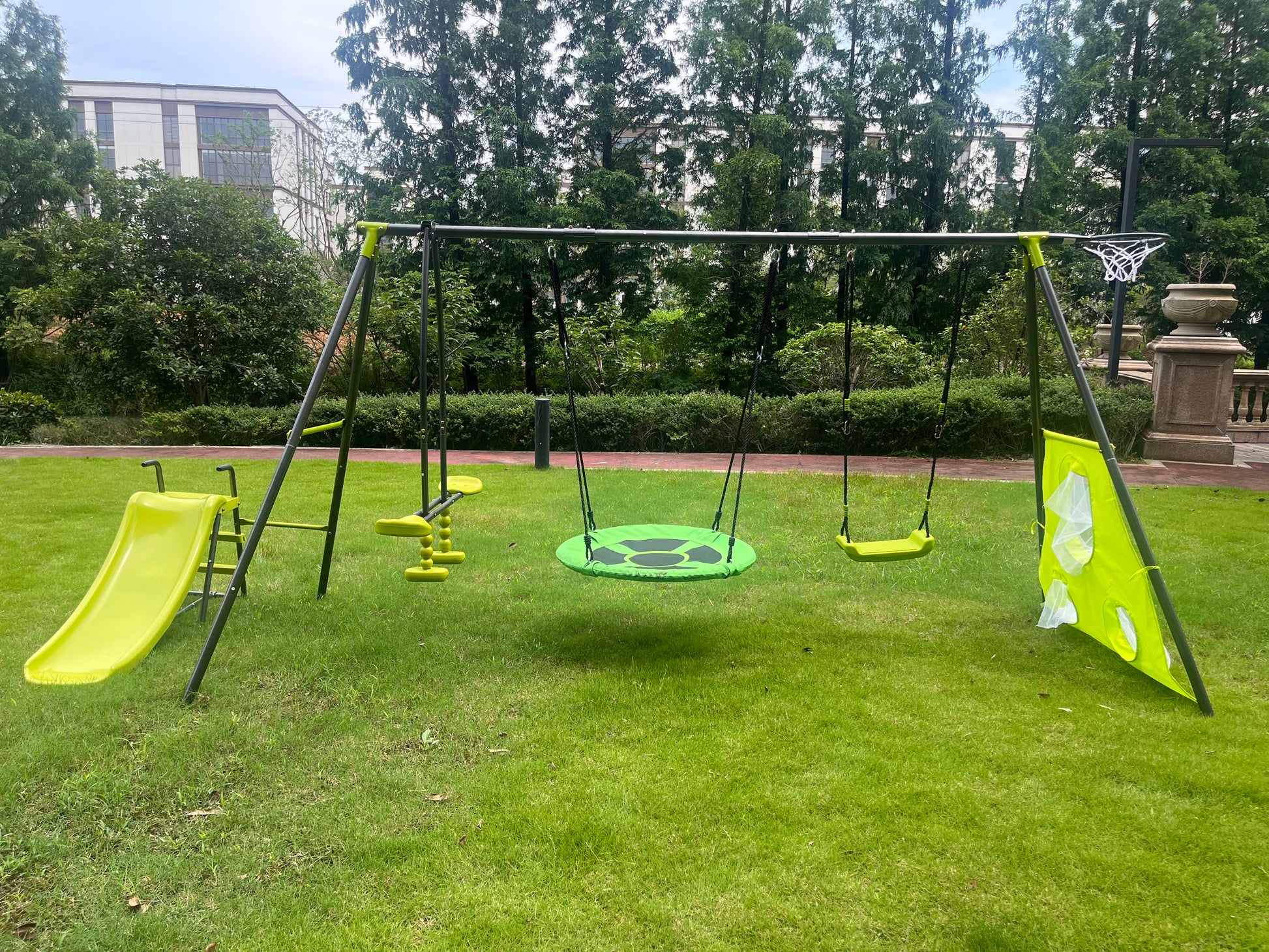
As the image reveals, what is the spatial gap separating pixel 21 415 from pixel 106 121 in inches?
1335

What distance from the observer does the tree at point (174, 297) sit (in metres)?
12.9

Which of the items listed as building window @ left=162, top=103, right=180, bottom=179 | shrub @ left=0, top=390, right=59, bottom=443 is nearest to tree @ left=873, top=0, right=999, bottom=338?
shrub @ left=0, top=390, right=59, bottom=443

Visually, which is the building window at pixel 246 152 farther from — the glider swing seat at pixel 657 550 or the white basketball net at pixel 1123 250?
the white basketball net at pixel 1123 250

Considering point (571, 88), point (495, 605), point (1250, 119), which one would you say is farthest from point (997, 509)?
point (1250, 119)

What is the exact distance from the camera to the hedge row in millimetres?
10445

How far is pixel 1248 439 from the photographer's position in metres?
12.7

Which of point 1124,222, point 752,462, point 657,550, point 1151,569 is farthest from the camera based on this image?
point 1124,222

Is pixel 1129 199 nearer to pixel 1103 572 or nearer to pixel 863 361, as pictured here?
pixel 863 361

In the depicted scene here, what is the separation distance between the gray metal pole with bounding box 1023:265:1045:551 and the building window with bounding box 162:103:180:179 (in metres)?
42.3

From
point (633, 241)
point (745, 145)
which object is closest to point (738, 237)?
point (633, 241)

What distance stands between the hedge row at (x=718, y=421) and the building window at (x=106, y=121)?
3481 cm

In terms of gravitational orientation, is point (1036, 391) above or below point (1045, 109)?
below

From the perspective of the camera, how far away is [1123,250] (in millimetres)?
4297

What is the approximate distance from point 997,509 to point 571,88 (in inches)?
567
